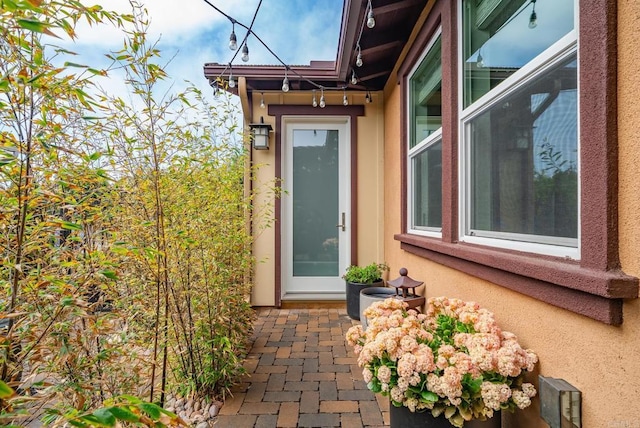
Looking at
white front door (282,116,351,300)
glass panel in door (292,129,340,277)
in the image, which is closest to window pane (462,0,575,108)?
white front door (282,116,351,300)

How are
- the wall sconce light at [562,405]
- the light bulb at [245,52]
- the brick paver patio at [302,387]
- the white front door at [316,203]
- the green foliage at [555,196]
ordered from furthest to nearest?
the white front door at [316,203] → the light bulb at [245,52] → the brick paver patio at [302,387] → the green foliage at [555,196] → the wall sconce light at [562,405]

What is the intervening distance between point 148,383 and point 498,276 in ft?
6.15

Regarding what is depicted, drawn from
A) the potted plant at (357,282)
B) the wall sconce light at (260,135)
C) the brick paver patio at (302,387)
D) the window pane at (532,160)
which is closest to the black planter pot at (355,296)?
the potted plant at (357,282)

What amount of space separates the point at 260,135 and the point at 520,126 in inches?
120

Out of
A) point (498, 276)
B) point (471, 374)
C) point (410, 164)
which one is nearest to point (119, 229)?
point (471, 374)

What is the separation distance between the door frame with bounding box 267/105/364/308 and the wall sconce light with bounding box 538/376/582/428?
301 centimetres

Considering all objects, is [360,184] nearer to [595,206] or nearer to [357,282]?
[357,282]

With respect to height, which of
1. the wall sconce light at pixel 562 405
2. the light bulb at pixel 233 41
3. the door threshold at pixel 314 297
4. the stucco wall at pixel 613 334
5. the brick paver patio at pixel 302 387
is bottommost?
the brick paver patio at pixel 302 387

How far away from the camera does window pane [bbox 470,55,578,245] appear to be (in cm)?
114

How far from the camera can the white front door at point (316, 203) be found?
4.19 m

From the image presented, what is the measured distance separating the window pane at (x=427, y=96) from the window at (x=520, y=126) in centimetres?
43

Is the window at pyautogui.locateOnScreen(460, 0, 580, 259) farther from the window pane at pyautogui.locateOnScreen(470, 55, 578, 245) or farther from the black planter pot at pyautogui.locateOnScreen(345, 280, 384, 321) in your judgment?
the black planter pot at pyautogui.locateOnScreen(345, 280, 384, 321)

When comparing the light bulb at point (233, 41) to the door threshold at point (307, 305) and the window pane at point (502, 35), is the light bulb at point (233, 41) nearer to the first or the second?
the window pane at point (502, 35)

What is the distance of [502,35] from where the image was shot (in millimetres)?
1570
